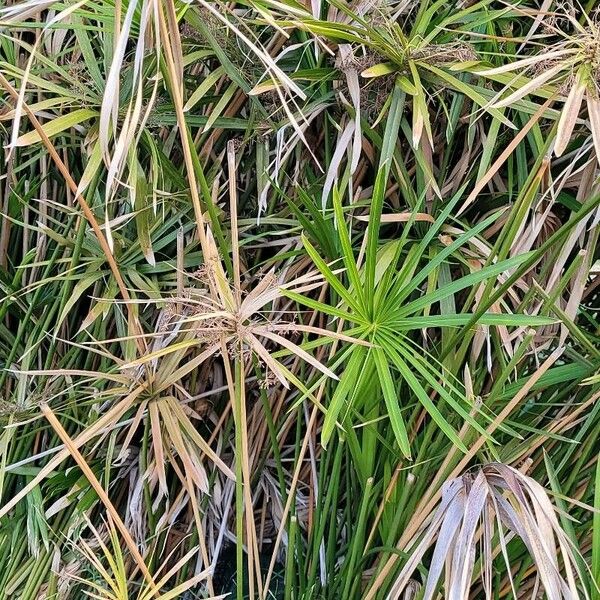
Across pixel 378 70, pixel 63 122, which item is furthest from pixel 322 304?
pixel 63 122

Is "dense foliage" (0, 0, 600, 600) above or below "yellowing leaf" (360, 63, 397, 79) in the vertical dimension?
below

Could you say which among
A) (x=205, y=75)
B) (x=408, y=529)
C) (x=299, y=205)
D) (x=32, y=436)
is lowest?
(x=32, y=436)

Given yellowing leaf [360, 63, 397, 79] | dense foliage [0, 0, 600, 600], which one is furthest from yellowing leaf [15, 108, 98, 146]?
yellowing leaf [360, 63, 397, 79]

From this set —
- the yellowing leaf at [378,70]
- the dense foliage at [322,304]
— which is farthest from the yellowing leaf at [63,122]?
the yellowing leaf at [378,70]

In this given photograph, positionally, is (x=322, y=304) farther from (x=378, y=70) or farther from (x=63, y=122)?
(x=63, y=122)

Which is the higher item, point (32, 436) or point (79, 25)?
point (79, 25)

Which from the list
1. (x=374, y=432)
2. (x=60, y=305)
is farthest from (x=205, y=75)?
(x=374, y=432)

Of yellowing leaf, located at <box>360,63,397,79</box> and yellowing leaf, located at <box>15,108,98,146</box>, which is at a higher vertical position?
yellowing leaf, located at <box>360,63,397,79</box>

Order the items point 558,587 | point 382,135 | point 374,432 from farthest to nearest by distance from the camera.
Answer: point 382,135 → point 374,432 → point 558,587

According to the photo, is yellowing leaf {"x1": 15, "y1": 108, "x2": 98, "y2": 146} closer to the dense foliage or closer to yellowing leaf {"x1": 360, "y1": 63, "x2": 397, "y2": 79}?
the dense foliage

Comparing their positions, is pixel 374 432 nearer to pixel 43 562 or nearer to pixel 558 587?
pixel 558 587

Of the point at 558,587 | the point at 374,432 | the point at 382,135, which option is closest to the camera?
the point at 558,587
